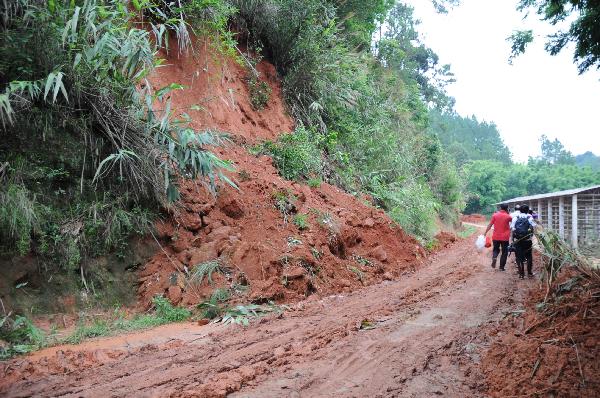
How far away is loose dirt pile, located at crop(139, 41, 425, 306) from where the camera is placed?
620cm

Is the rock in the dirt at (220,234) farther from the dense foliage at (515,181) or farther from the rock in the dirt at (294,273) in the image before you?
the dense foliage at (515,181)

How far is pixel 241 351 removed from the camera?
4.15m

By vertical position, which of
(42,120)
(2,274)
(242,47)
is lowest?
(2,274)

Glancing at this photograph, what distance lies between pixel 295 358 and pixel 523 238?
5.90m

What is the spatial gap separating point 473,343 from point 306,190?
18.1 ft

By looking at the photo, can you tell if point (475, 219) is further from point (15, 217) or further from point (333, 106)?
point (15, 217)

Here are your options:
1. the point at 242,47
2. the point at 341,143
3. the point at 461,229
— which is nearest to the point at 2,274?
the point at 242,47

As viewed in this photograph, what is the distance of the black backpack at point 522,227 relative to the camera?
813 cm

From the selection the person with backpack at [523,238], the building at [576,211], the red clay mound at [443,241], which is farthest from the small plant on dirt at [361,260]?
the building at [576,211]

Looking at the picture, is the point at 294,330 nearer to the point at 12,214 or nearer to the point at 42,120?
the point at 12,214

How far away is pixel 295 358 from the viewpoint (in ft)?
12.8

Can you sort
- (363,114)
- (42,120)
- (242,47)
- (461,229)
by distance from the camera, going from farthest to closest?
(461,229) → (363,114) → (242,47) → (42,120)

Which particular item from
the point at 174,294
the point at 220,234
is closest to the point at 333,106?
the point at 220,234

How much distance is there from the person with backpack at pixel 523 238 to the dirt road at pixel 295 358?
7.58 feet
